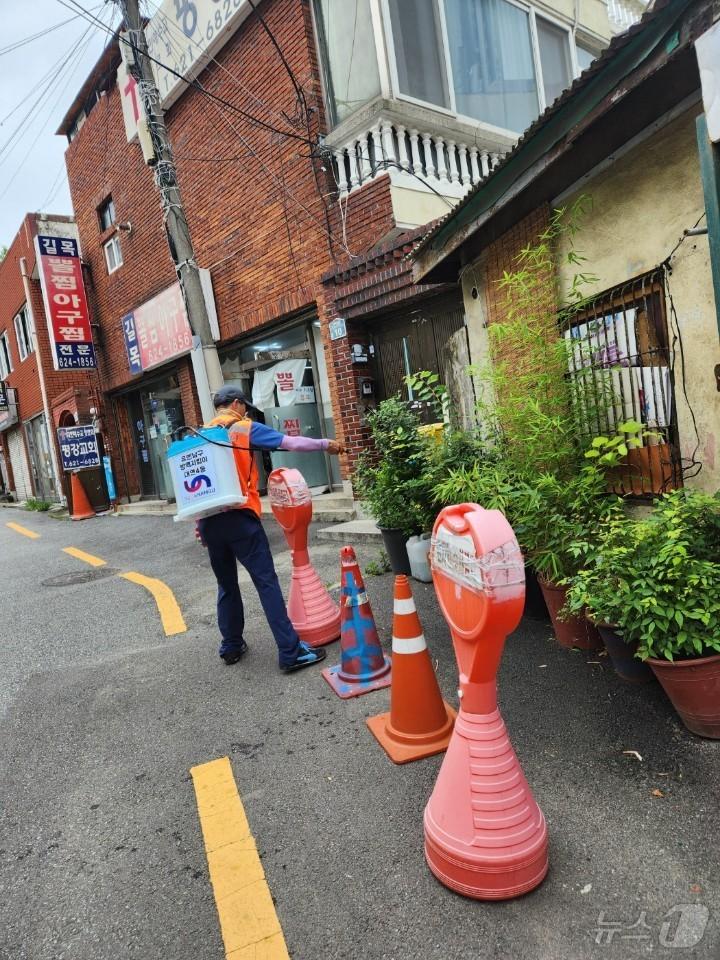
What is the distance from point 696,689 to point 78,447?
1522 centimetres

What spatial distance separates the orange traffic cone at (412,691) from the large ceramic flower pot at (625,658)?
0.95 m

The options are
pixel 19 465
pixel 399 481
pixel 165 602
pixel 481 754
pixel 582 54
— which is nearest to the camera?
pixel 481 754

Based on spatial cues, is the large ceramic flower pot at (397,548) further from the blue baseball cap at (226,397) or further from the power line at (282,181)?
the power line at (282,181)

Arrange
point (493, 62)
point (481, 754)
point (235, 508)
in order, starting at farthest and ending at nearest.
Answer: point (493, 62)
point (235, 508)
point (481, 754)

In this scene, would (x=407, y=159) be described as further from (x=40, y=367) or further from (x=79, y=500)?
(x=40, y=367)

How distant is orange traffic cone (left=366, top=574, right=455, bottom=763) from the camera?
2840mm

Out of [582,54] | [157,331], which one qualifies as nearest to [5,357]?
[157,331]

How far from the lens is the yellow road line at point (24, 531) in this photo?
12522mm

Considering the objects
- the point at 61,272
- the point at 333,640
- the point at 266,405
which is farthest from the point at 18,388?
the point at 333,640

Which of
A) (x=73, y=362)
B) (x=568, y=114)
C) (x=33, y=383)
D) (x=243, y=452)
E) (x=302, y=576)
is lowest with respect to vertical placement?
(x=302, y=576)

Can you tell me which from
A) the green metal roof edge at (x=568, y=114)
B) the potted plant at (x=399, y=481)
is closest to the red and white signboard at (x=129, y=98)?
the green metal roof edge at (x=568, y=114)

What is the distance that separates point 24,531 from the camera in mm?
13625

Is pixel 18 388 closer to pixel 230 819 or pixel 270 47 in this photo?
pixel 270 47

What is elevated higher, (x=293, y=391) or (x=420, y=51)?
(x=420, y=51)
